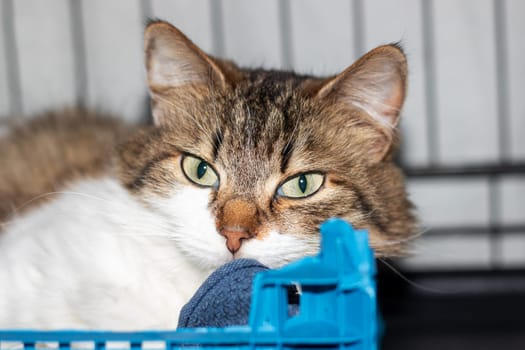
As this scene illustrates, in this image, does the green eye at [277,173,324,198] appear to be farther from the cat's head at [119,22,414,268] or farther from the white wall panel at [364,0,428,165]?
the white wall panel at [364,0,428,165]

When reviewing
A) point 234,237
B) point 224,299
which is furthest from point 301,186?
point 224,299

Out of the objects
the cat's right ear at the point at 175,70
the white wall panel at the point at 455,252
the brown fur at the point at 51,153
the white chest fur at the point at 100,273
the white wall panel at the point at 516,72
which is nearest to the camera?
the white chest fur at the point at 100,273

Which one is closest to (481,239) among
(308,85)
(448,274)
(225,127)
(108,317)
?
(448,274)

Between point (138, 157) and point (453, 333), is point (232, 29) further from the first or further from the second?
point (453, 333)

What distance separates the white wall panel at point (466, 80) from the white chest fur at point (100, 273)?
1191 millimetres

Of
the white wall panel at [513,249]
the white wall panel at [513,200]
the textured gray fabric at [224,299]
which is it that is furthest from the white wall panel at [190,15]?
the textured gray fabric at [224,299]

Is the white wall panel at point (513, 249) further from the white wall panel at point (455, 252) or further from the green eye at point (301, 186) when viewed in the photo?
the green eye at point (301, 186)

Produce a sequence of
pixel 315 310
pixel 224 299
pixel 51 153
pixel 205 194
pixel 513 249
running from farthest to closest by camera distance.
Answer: pixel 513 249 → pixel 51 153 → pixel 205 194 → pixel 224 299 → pixel 315 310

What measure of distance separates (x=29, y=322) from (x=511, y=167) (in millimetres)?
1458

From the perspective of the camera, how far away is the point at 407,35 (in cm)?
207

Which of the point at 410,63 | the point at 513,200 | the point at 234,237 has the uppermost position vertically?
the point at 410,63

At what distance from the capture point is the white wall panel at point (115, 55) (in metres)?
2.11

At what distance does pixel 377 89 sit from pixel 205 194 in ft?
1.26

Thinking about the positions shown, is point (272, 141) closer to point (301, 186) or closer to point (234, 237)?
point (301, 186)
